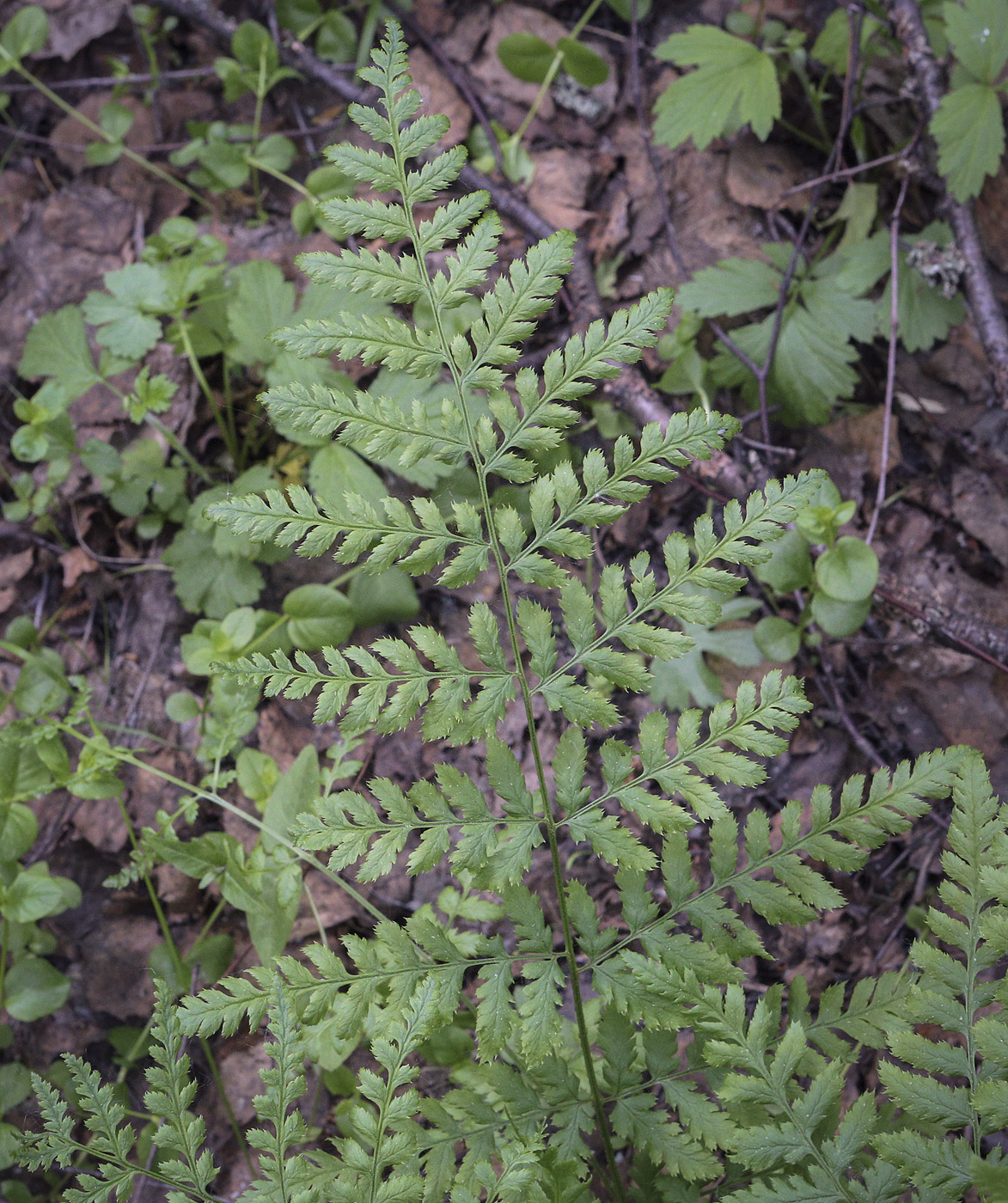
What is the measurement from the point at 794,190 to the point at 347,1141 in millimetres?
3391

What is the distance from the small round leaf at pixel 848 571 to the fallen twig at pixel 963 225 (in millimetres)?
822

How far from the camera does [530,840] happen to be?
62.0 inches

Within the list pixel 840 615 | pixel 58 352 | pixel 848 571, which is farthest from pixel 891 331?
pixel 58 352

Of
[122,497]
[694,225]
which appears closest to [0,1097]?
[122,497]

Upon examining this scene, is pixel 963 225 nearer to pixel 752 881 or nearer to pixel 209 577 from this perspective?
pixel 752 881

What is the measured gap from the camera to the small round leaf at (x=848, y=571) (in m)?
2.48

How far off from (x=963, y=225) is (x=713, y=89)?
40.3 inches

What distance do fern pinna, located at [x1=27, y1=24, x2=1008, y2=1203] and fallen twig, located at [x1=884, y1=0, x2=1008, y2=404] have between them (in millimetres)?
1807

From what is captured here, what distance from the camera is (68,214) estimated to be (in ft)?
11.5

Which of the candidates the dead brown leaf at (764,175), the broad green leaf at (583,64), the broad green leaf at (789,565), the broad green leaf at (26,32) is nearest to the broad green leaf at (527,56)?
the broad green leaf at (583,64)

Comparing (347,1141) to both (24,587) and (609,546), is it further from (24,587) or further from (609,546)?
(24,587)

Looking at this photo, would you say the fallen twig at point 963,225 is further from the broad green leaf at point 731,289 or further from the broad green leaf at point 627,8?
the broad green leaf at point 627,8

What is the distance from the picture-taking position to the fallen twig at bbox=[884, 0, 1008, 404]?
2785 millimetres

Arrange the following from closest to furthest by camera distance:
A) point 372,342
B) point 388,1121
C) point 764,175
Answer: point 388,1121
point 372,342
point 764,175
